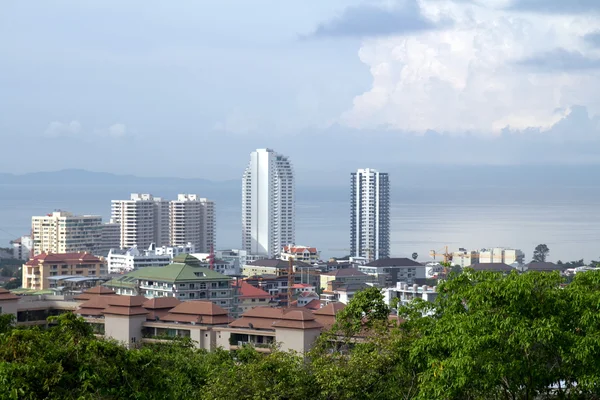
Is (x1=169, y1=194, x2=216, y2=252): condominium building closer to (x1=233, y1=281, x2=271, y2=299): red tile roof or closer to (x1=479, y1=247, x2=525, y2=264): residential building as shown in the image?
(x1=479, y1=247, x2=525, y2=264): residential building

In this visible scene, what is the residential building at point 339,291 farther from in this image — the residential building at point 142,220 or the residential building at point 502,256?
the residential building at point 142,220

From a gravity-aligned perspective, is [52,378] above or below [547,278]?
below

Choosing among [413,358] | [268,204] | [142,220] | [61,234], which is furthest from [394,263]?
[413,358]

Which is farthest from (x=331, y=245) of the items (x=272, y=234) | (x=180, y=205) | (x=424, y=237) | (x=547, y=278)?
(x=547, y=278)

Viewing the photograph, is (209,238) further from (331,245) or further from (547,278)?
(547,278)

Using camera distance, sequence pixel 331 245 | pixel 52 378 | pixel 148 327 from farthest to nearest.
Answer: pixel 331 245
pixel 148 327
pixel 52 378

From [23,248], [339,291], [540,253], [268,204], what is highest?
[268,204]

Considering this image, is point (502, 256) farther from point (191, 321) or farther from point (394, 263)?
point (191, 321)
